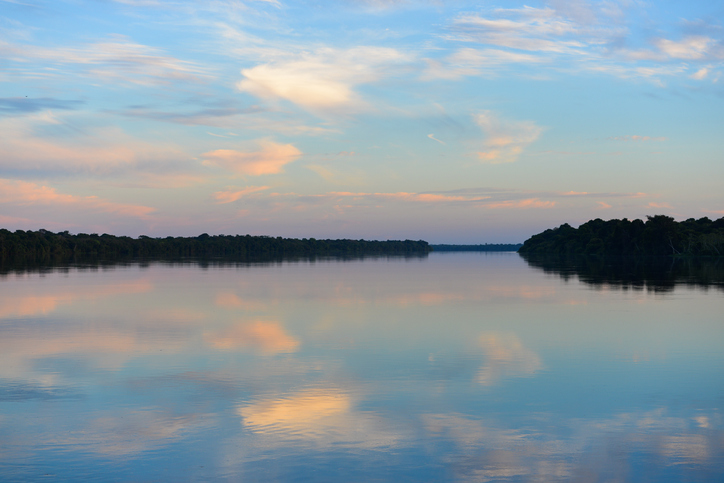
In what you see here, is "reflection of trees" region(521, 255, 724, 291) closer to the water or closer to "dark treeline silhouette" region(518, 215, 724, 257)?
the water

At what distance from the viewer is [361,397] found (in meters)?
14.0

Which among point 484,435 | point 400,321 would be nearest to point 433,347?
point 400,321

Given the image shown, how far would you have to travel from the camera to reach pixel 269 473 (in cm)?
933

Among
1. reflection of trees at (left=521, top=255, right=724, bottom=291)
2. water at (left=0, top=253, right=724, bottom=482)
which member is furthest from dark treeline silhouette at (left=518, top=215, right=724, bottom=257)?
water at (left=0, top=253, right=724, bottom=482)

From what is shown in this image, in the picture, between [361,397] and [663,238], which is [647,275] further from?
[663,238]

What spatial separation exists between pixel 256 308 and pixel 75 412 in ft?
66.1

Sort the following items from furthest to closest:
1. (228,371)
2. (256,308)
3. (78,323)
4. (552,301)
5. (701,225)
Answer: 1. (701,225)
2. (552,301)
3. (256,308)
4. (78,323)
5. (228,371)

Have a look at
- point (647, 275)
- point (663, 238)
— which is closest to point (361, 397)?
point (647, 275)

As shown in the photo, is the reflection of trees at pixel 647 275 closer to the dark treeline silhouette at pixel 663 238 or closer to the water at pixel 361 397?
the water at pixel 361 397

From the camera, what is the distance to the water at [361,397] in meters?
9.77

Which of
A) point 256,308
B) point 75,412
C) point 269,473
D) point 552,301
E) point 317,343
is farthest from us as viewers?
point 552,301

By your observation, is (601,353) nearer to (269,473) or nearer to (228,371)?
(228,371)

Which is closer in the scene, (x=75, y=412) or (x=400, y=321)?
(x=75, y=412)

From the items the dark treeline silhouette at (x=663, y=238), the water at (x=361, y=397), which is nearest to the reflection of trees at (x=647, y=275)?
the water at (x=361, y=397)
